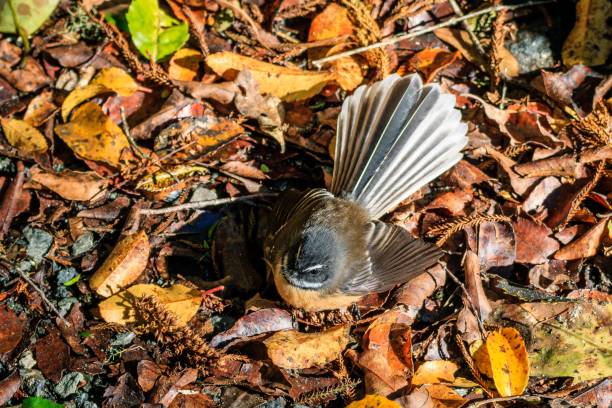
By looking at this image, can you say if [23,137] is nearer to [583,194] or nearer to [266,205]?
[266,205]

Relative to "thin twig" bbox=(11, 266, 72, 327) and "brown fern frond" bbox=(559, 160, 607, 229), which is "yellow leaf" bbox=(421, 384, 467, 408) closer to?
"brown fern frond" bbox=(559, 160, 607, 229)

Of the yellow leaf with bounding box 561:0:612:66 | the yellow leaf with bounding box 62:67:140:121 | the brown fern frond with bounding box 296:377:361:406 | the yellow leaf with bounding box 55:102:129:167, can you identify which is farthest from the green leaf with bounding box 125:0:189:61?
the yellow leaf with bounding box 561:0:612:66

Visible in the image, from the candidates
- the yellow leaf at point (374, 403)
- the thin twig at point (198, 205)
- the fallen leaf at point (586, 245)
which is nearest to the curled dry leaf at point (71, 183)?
the thin twig at point (198, 205)

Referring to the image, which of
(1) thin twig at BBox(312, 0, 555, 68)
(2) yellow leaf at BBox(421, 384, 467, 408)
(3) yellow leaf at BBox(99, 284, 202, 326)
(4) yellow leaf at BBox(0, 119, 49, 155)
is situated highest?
(1) thin twig at BBox(312, 0, 555, 68)

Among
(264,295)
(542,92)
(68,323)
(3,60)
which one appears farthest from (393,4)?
(68,323)

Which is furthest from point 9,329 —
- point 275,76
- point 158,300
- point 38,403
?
point 275,76

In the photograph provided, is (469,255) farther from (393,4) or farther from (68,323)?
(68,323)
